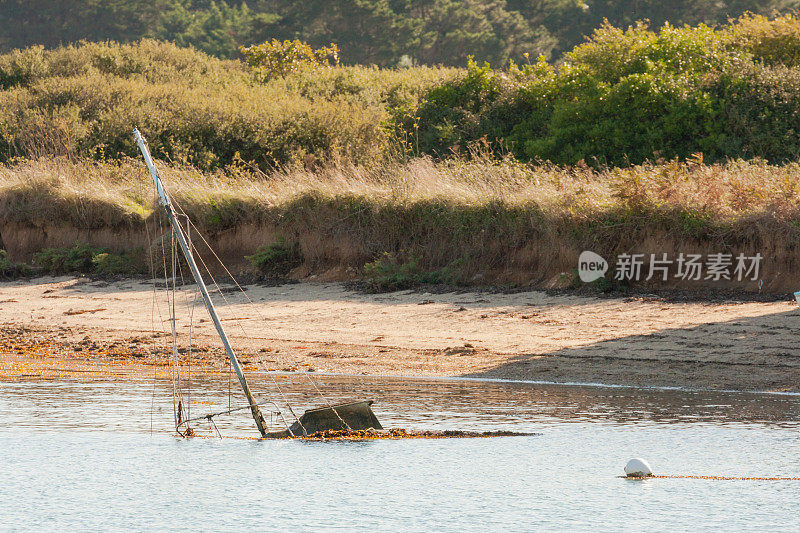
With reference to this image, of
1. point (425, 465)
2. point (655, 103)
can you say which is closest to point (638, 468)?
point (425, 465)

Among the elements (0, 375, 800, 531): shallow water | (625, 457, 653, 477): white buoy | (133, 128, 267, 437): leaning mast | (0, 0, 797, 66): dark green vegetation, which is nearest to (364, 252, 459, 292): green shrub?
(0, 375, 800, 531): shallow water

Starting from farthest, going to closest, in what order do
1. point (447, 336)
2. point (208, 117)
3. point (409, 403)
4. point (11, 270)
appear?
point (208, 117) → point (11, 270) → point (447, 336) → point (409, 403)

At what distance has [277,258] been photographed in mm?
21016

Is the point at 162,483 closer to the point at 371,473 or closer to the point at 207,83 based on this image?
the point at 371,473

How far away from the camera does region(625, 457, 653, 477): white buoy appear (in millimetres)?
8516

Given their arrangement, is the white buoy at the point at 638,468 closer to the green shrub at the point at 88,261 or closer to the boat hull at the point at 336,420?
the boat hull at the point at 336,420

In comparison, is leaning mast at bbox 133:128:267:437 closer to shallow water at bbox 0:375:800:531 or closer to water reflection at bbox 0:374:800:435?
shallow water at bbox 0:375:800:531

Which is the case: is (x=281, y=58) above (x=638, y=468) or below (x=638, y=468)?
above

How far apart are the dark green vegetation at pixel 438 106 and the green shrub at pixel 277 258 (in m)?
Result: 5.29

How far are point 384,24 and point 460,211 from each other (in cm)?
4115

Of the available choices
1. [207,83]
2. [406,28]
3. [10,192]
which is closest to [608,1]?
[406,28]

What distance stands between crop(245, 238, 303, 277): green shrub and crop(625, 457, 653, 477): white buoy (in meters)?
13.1

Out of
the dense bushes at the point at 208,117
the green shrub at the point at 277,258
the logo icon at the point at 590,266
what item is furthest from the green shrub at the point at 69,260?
the logo icon at the point at 590,266

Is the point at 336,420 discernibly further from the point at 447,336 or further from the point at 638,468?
the point at 447,336
